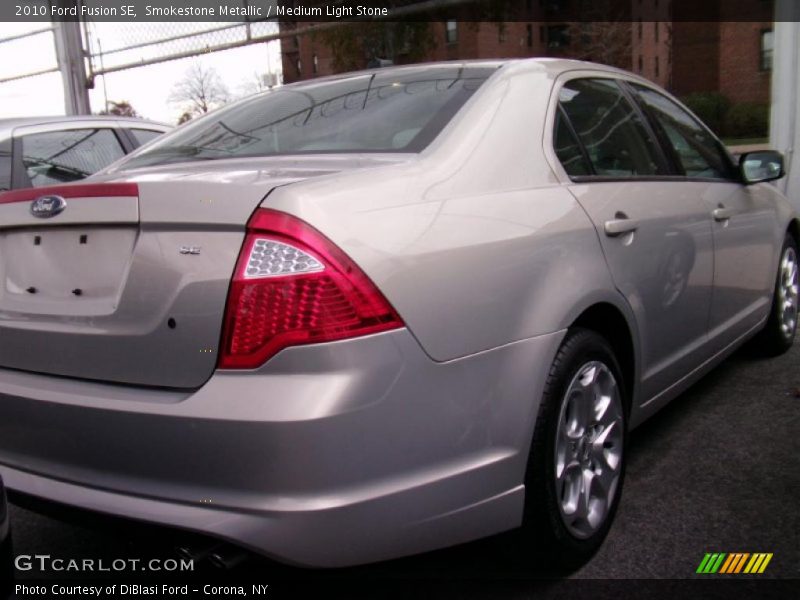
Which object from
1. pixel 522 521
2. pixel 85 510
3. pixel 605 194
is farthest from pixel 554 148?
pixel 85 510

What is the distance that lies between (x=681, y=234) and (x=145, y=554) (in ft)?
7.47

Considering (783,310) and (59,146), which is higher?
(59,146)

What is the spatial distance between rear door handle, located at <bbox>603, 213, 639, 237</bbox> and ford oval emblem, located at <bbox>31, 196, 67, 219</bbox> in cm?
165

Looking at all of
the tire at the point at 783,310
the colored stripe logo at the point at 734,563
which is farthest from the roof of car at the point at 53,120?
the colored stripe logo at the point at 734,563

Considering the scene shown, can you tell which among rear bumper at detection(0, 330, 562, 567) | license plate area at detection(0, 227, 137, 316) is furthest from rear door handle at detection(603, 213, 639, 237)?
license plate area at detection(0, 227, 137, 316)

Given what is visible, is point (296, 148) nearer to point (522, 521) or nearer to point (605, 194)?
point (605, 194)

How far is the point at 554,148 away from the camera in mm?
2680

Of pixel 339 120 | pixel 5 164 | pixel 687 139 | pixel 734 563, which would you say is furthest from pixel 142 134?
pixel 734 563

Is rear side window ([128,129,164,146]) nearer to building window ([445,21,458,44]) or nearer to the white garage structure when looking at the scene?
the white garage structure

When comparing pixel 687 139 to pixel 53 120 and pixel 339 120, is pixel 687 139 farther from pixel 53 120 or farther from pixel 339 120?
pixel 53 120

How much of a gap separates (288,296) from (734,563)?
1681mm

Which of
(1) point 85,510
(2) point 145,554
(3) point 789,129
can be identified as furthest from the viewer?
(3) point 789,129

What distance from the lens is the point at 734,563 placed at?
2539 mm

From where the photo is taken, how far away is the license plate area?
6.69 ft
